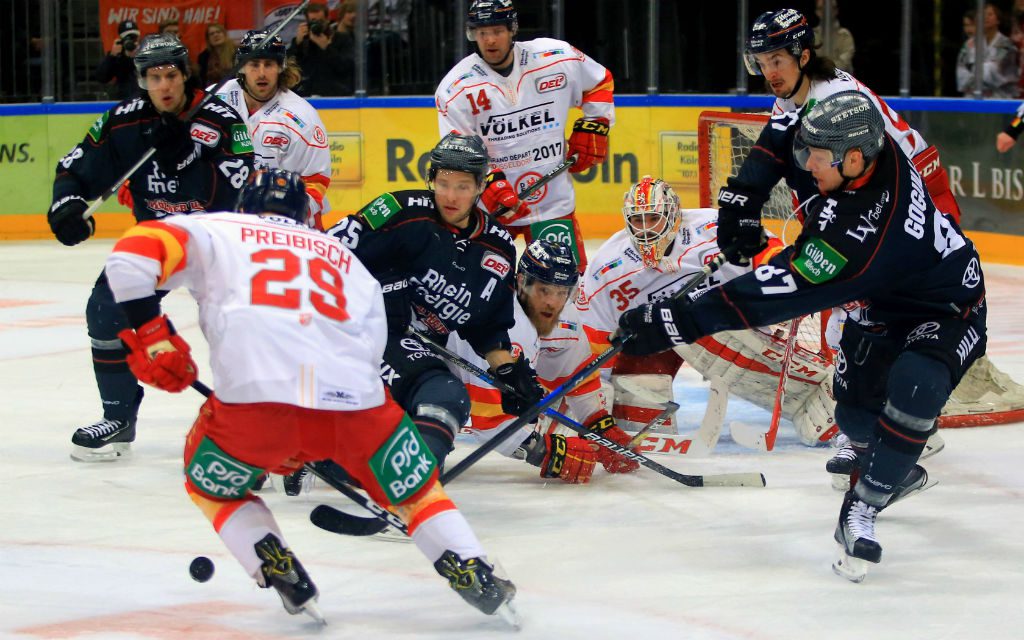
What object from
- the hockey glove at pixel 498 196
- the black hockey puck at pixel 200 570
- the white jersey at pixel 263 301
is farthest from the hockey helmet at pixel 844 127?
the hockey glove at pixel 498 196

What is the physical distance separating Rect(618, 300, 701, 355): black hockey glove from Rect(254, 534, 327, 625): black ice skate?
40.7 inches

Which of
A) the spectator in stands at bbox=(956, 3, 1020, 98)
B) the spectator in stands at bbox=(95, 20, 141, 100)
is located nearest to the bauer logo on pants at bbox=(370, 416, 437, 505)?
the spectator in stands at bbox=(956, 3, 1020, 98)

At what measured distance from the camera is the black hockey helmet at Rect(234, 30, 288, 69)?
5.73 metres

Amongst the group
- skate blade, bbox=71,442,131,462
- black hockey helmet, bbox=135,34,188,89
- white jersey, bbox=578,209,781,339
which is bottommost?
skate blade, bbox=71,442,131,462

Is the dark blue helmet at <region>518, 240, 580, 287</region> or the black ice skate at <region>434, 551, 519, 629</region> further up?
the dark blue helmet at <region>518, 240, 580, 287</region>

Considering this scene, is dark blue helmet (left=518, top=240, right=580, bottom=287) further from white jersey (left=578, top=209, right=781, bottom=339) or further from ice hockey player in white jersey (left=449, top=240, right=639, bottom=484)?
white jersey (left=578, top=209, right=781, bottom=339)

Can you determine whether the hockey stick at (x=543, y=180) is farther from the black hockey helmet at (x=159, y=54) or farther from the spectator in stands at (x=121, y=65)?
the spectator in stands at (x=121, y=65)

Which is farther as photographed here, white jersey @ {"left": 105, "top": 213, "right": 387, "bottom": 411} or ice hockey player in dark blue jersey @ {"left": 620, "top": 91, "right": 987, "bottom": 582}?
ice hockey player in dark blue jersey @ {"left": 620, "top": 91, "right": 987, "bottom": 582}

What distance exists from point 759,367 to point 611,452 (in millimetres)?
791

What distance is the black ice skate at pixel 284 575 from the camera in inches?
116

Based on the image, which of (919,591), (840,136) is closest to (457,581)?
(919,591)

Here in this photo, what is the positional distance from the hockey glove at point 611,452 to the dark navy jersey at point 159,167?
1.39 meters

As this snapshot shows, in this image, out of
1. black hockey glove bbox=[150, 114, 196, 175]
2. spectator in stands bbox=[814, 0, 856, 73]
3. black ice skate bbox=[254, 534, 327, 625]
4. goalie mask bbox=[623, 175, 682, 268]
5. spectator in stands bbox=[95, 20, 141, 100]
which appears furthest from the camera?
spectator in stands bbox=[95, 20, 141, 100]

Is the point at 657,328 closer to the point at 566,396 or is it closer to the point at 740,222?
the point at 740,222
